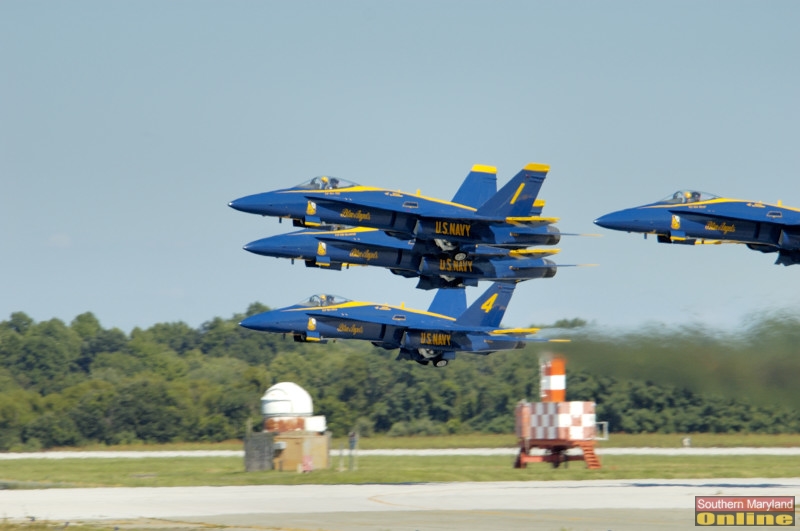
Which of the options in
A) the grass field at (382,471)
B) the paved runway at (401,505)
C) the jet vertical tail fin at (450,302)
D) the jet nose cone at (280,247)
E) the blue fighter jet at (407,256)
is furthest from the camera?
the jet vertical tail fin at (450,302)

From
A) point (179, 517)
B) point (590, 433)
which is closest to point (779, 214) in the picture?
point (590, 433)

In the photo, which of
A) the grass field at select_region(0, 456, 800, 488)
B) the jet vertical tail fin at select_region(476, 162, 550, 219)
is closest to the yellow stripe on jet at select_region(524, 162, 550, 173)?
the jet vertical tail fin at select_region(476, 162, 550, 219)

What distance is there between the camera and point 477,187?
48.4 metres

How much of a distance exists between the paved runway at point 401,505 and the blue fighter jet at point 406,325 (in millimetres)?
7484

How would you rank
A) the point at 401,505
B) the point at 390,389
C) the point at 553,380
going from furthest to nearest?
the point at 390,389
the point at 553,380
the point at 401,505

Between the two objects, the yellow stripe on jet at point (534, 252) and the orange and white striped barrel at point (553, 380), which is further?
the orange and white striped barrel at point (553, 380)

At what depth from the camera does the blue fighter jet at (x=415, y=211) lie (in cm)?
4244

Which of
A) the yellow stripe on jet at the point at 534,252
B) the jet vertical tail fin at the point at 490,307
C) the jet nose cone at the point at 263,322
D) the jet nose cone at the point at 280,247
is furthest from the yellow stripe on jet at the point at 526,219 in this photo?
the jet nose cone at the point at 263,322

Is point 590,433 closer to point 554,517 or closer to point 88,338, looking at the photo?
point 554,517

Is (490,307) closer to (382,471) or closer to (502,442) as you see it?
(382,471)

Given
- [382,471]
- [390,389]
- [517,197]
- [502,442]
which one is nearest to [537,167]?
[517,197]

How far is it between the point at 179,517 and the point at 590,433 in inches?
876

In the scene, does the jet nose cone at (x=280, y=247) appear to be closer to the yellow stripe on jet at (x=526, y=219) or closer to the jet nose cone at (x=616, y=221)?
the yellow stripe on jet at (x=526, y=219)

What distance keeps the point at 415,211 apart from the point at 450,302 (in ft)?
33.0
